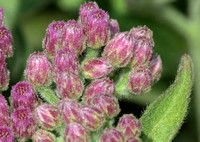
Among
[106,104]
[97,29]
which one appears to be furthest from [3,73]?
[106,104]

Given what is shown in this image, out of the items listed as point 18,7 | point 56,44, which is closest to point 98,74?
point 56,44

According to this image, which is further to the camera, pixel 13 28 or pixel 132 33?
pixel 13 28

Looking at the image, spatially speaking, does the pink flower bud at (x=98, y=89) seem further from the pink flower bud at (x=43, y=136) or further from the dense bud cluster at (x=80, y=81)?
the pink flower bud at (x=43, y=136)

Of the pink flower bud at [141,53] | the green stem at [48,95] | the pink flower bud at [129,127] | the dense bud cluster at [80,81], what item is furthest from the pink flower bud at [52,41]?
the pink flower bud at [129,127]

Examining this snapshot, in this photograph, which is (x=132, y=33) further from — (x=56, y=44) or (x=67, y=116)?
(x=67, y=116)

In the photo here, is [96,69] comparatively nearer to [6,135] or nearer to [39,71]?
[39,71]
